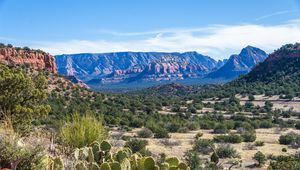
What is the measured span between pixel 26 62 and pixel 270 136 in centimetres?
4268

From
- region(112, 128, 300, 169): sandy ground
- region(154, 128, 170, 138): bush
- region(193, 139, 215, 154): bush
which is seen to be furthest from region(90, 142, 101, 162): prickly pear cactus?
region(154, 128, 170, 138): bush

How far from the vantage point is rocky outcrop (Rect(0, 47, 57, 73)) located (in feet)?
215

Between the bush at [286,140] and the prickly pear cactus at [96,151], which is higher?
the prickly pear cactus at [96,151]

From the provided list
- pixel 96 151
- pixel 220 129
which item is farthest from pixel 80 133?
pixel 220 129

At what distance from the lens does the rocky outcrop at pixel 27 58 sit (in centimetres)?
6549

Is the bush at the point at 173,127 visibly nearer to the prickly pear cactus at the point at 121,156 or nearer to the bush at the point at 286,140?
the bush at the point at 286,140

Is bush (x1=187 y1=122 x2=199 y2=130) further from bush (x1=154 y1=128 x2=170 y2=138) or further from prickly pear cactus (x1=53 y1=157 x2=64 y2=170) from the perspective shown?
prickly pear cactus (x1=53 y1=157 x2=64 y2=170)

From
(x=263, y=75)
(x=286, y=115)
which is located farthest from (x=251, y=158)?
(x=263, y=75)

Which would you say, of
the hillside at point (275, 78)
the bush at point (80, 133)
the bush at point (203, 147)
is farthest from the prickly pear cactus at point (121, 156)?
the hillside at point (275, 78)

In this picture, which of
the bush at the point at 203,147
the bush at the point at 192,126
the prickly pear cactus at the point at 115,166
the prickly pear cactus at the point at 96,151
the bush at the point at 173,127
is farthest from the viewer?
Result: the bush at the point at 192,126

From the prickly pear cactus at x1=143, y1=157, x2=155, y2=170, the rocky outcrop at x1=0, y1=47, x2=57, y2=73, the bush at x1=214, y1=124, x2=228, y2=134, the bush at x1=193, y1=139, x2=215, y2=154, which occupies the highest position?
the rocky outcrop at x1=0, y1=47, x2=57, y2=73

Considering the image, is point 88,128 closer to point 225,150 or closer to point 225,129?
point 225,150

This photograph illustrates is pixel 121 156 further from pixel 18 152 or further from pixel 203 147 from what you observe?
pixel 203 147

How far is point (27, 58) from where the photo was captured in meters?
68.6
